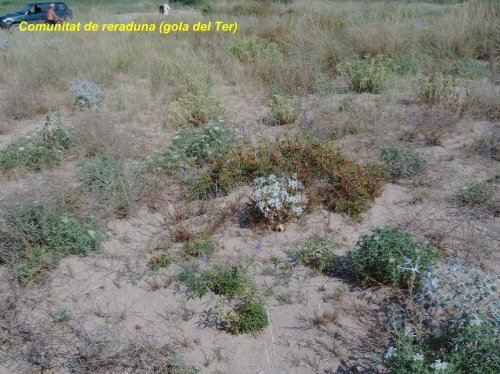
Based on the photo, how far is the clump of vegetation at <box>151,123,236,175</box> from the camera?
504 centimetres

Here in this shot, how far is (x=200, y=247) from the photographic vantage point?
3.86 metres

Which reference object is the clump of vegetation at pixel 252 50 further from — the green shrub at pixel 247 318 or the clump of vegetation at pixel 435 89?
the green shrub at pixel 247 318

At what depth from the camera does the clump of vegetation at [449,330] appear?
246cm

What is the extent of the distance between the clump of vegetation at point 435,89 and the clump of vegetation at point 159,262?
423 centimetres

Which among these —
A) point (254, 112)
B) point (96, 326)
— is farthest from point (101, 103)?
point (96, 326)

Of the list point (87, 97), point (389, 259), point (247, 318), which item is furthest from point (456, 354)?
point (87, 97)

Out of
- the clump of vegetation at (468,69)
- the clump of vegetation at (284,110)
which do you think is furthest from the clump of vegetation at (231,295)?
the clump of vegetation at (468,69)

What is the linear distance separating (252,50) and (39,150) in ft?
14.8

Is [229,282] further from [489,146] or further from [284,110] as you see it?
[489,146]

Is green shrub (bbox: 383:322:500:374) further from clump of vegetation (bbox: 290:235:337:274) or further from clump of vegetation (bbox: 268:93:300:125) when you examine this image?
clump of vegetation (bbox: 268:93:300:125)

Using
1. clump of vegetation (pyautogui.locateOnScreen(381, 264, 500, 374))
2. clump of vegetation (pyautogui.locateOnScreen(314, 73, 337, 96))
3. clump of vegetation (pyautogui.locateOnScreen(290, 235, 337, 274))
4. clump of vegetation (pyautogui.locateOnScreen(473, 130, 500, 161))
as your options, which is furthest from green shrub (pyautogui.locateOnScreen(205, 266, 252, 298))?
clump of vegetation (pyautogui.locateOnScreen(314, 73, 337, 96))

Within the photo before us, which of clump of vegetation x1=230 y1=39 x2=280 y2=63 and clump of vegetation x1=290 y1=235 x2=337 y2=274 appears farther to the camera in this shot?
clump of vegetation x1=230 y1=39 x2=280 y2=63

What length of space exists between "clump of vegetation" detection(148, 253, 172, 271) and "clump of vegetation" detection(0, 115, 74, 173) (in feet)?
7.54

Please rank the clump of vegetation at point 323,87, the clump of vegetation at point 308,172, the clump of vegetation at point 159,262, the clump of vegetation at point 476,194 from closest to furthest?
the clump of vegetation at point 159,262 < the clump of vegetation at point 476,194 < the clump of vegetation at point 308,172 < the clump of vegetation at point 323,87
